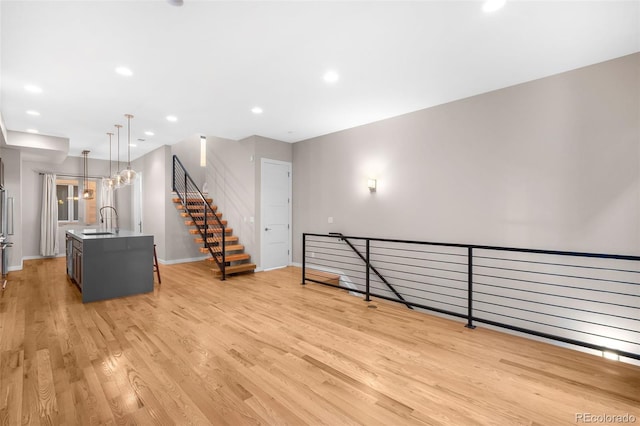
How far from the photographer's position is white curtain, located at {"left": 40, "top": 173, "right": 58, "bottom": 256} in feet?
26.5

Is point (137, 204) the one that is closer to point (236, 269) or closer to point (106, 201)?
point (106, 201)

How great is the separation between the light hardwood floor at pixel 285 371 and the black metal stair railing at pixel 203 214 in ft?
6.96

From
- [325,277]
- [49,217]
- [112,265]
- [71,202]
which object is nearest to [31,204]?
[49,217]

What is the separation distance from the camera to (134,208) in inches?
356

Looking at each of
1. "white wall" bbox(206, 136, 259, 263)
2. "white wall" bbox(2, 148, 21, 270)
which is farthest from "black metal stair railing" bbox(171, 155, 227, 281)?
"white wall" bbox(2, 148, 21, 270)

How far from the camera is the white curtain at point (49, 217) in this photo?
26.5 feet

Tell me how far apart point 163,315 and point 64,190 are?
7983 mm

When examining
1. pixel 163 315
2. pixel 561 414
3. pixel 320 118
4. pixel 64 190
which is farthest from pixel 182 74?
pixel 64 190

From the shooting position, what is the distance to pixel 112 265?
454 centimetres

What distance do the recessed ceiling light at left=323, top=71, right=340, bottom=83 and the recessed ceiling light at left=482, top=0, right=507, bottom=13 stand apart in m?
1.62

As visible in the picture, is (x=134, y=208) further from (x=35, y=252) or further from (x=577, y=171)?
(x=577, y=171)

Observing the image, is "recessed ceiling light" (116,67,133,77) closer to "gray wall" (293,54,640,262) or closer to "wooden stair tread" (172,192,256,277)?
"wooden stair tread" (172,192,256,277)

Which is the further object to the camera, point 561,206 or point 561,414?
point 561,206

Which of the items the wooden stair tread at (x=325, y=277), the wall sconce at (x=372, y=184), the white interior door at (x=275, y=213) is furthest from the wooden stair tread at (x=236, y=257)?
the wall sconce at (x=372, y=184)
